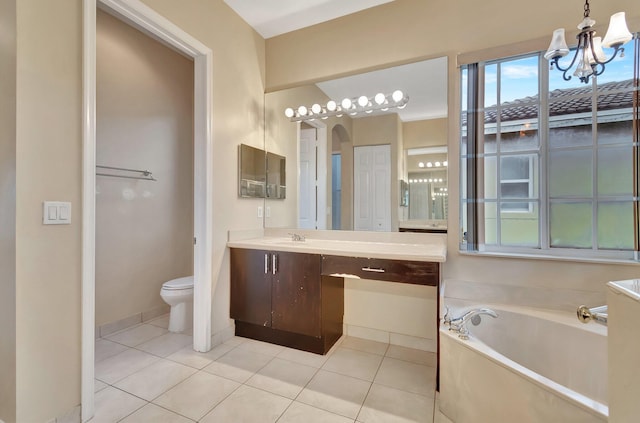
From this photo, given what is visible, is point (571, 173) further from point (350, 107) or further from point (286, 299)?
point (286, 299)

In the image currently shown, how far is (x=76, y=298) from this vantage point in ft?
4.55

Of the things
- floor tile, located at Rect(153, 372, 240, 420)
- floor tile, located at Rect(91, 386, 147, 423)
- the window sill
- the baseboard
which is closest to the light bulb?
the window sill

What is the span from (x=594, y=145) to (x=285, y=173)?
227 centimetres

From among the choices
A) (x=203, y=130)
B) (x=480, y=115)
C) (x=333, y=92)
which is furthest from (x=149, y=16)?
(x=480, y=115)

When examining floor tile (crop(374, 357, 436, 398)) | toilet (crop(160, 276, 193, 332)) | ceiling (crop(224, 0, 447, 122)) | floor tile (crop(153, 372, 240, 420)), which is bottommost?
floor tile (crop(374, 357, 436, 398))

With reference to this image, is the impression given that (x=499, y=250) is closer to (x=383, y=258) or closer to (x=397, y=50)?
(x=383, y=258)

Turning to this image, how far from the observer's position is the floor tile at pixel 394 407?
144 cm

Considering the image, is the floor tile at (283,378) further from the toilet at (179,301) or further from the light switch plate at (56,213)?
the light switch plate at (56,213)

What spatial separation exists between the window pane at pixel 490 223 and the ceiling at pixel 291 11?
1755mm

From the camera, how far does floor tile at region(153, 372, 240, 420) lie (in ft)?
4.91

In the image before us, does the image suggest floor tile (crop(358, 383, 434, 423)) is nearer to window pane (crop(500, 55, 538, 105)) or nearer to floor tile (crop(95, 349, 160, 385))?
floor tile (crop(95, 349, 160, 385))

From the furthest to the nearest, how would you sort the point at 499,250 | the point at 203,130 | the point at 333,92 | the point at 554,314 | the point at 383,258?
1. the point at 333,92
2. the point at 203,130
3. the point at 499,250
4. the point at 383,258
5. the point at 554,314

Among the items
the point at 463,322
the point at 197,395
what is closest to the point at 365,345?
the point at 463,322

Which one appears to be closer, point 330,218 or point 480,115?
point 480,115
